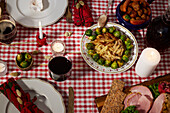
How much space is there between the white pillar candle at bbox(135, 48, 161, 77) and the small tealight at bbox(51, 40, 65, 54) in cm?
49

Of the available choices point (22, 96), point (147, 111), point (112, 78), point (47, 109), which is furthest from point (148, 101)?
point (22, 96)

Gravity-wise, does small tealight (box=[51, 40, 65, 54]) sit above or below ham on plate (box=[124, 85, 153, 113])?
above

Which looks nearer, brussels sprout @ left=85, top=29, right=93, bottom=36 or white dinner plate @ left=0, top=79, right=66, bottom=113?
white dinner plate @ left=0, top=79, right=66, bottom=113

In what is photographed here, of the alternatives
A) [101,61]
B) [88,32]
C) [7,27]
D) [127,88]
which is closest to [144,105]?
[127,88]

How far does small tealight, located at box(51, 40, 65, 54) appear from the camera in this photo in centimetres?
159

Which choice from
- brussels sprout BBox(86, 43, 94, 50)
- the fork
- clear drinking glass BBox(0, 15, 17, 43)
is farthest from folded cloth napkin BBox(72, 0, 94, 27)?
clear drinking glass BBox(0, 15, 17, 43)

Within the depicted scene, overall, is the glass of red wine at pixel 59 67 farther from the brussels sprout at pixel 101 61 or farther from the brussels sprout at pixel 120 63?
the brussels sprout at pixel 120 63

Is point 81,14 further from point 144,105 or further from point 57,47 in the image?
point 144,105

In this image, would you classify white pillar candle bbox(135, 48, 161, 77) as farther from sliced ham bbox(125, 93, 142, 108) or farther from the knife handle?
the knife handle

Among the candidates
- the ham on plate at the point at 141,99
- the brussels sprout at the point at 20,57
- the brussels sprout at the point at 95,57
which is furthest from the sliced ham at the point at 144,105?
the brussels sprout at the point at 20,57

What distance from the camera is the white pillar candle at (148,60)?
57.6 inches

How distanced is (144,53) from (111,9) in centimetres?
48

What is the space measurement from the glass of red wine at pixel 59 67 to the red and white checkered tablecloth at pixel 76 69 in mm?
73

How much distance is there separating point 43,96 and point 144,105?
0.60 m
